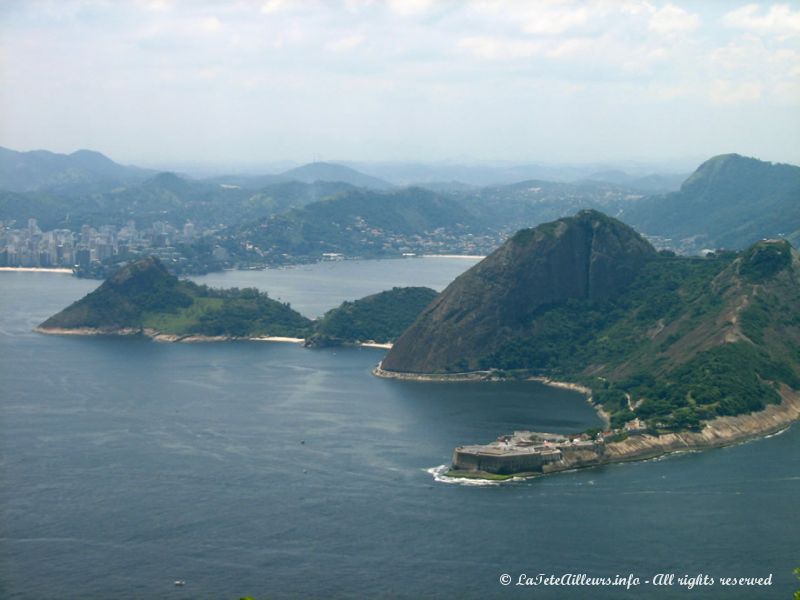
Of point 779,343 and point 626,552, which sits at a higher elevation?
point 779,343

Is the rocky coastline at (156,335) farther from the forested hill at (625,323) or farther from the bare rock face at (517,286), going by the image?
the forested hill at (625,323)

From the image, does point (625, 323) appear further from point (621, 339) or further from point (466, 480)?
point (466, 480)

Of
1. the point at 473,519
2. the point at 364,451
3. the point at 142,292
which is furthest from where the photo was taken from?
the point at 142,292

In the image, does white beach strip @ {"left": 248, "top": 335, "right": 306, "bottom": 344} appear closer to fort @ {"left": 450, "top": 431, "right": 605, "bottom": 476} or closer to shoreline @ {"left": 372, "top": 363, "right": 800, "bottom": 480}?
shoreline @ {"left": 372, "top": 363, "right": 800, "bottom": 480}

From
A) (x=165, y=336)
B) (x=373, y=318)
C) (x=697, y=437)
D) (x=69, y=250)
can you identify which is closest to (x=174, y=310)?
(x=165, y=336)

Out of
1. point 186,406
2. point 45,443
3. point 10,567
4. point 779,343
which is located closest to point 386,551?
point 10,567

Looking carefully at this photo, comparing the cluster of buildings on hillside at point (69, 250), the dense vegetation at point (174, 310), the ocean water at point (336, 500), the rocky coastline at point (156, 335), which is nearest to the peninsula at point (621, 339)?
the ocean water at point (336, 500)

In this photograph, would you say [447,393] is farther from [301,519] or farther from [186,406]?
[301,519]
